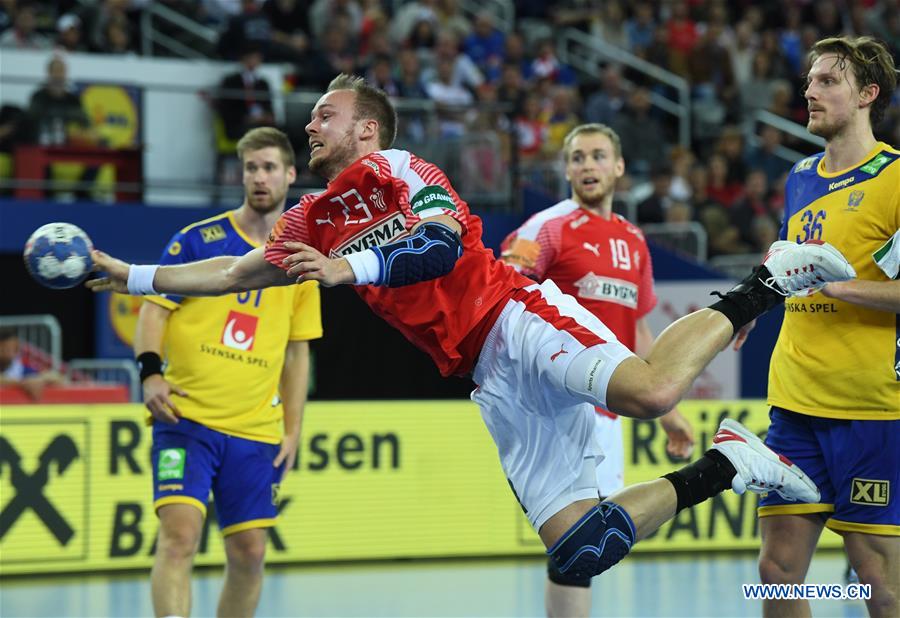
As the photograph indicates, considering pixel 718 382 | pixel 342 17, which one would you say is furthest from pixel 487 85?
pixel 718 382

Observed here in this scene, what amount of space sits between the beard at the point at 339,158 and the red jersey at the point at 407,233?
215 millimetres

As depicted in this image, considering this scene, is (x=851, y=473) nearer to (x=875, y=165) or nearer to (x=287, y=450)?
(x=875, y=165)

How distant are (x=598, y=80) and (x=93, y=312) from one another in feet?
27.1

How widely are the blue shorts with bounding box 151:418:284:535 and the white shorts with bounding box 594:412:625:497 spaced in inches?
67.7

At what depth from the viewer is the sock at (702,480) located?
5492 mm

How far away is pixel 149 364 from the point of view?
6.84m

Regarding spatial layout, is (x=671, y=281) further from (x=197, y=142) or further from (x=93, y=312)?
(x=93, y=312)

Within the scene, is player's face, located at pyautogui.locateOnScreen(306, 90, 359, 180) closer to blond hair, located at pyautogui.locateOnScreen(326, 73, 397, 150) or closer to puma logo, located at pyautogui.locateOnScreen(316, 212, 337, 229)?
blond hair, located at pyautogui.locateOnScreen(326, 73, 397, 150)

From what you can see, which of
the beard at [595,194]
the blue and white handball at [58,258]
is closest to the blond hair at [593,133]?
the beard at [595,194]

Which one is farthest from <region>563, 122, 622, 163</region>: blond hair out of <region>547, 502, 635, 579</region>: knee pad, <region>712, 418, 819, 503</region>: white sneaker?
<region>547, 502, 635, 579</region>: knee pad

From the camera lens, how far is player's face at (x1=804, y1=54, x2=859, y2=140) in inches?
225

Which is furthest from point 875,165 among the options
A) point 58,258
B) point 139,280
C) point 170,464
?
point 170,464

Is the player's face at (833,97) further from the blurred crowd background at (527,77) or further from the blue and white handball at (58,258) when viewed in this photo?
the blurred crowd background at (527,77)

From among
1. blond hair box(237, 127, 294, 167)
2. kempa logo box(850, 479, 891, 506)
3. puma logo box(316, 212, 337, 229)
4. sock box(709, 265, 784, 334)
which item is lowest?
kempa logo box(850, 479, 891, 506)
